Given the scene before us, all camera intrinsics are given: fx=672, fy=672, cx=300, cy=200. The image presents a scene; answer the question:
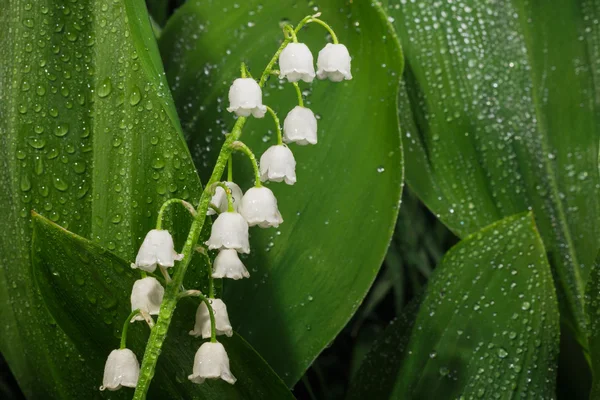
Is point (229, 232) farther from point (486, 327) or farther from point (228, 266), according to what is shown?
point (486, 327)

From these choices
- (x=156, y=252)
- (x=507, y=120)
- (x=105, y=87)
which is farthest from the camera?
(x=507, y=120)

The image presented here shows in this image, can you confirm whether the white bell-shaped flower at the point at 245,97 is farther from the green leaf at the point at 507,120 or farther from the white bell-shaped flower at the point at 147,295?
the green leaf at the point at 507,120

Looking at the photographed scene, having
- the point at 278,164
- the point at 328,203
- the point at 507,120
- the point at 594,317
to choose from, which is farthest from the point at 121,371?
the point at 507,120

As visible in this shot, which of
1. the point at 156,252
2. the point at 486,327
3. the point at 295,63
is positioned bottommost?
the point at 486,327

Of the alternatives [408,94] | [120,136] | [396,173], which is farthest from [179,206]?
[408,94]

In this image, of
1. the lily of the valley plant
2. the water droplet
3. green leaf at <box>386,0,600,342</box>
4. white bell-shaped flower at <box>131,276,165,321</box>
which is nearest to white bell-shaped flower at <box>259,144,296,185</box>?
the lily of the valley plant

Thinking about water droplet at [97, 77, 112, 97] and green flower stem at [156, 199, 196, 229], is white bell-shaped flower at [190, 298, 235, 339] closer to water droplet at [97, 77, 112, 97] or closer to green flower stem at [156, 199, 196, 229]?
green flower stem at [156, 199, 196, 229]

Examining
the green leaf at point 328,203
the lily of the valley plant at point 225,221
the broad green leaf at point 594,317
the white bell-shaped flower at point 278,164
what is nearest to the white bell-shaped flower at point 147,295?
the lily of the valley plant at point 225,221
